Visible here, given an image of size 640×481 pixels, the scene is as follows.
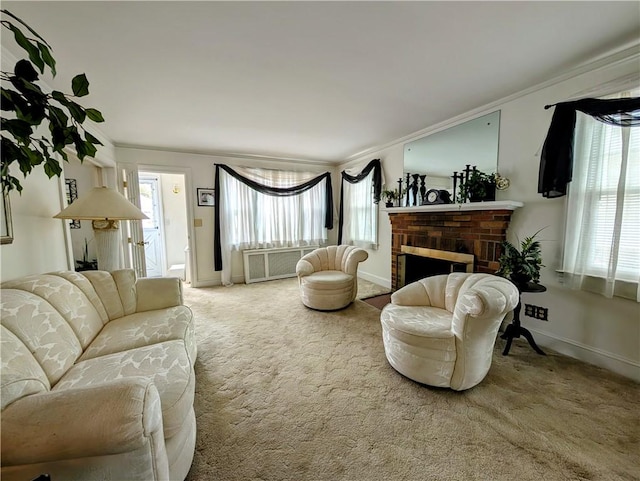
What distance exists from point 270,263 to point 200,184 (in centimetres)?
187

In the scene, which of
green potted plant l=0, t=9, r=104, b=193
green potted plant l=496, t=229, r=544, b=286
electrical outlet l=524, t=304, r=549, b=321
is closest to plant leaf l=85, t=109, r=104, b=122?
green potted plant l=0, t=9, r=104, b=193

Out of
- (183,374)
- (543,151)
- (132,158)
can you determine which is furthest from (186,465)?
(132,158)

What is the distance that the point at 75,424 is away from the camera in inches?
32.9

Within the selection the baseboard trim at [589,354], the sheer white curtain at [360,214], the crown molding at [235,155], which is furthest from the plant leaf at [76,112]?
the sheer white curtain at [360,214]

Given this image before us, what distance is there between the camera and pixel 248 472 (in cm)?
127

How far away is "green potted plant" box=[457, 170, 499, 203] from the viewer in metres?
2.68

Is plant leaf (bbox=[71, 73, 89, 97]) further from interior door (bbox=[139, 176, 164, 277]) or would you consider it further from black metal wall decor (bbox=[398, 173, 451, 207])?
interior door (bbox=[139, 176, 164, 277])

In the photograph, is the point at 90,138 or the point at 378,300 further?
the point at 378,300

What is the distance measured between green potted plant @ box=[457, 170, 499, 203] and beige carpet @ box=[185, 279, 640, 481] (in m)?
1.50

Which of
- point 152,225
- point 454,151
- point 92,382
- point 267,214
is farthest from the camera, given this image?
point 152,225

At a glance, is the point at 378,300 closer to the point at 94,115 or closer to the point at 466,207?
the point at 466,207

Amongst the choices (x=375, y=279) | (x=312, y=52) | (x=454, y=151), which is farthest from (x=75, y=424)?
(x=375, y=279)

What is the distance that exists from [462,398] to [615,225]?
1.74 m

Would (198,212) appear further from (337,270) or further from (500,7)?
(500,7)
